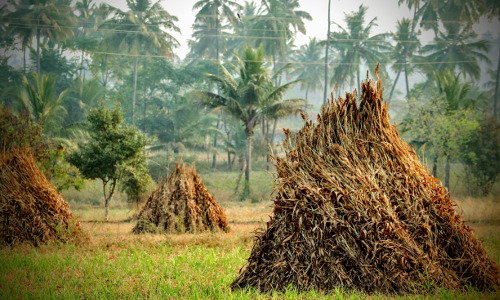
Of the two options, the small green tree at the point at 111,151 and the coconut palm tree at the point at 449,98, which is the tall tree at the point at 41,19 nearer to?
the small green tree at the point at 111,151

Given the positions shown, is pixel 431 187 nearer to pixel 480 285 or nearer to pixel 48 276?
pixel 480 285

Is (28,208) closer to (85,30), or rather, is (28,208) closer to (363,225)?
(363,225)

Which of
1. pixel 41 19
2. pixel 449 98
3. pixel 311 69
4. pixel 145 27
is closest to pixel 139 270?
pixel 449 98

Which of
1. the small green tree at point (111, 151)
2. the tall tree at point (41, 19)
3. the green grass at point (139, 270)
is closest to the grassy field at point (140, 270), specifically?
the green grass at point (139, 270)

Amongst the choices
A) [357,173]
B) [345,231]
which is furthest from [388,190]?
[345,231]

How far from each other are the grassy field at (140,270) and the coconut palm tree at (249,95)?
1815 cm

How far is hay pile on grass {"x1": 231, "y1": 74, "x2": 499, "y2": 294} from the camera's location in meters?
5.18

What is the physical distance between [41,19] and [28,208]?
2734 centimetres

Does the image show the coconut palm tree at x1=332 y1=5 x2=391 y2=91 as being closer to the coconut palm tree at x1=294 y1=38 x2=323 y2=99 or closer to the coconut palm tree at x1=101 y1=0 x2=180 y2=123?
the coconut palm tree at x1=294 y1=38 x2=323 y2=99

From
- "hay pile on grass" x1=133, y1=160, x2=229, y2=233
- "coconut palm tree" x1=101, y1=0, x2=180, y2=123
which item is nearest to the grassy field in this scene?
"hay pile on grass" x1=133, y1=160, x2=229, y2=233

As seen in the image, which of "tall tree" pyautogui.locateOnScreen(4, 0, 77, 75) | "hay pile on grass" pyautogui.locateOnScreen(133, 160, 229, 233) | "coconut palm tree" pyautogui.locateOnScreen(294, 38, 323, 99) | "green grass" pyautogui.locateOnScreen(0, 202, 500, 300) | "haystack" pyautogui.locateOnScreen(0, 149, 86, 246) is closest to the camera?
"green grass" pyautogui.locateOnScreen(0, 202, 500, 300)

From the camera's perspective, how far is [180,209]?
42.4ft

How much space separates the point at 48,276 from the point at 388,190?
5.29 metres

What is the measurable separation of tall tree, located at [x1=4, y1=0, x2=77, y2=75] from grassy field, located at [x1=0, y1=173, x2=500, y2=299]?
2701cm
